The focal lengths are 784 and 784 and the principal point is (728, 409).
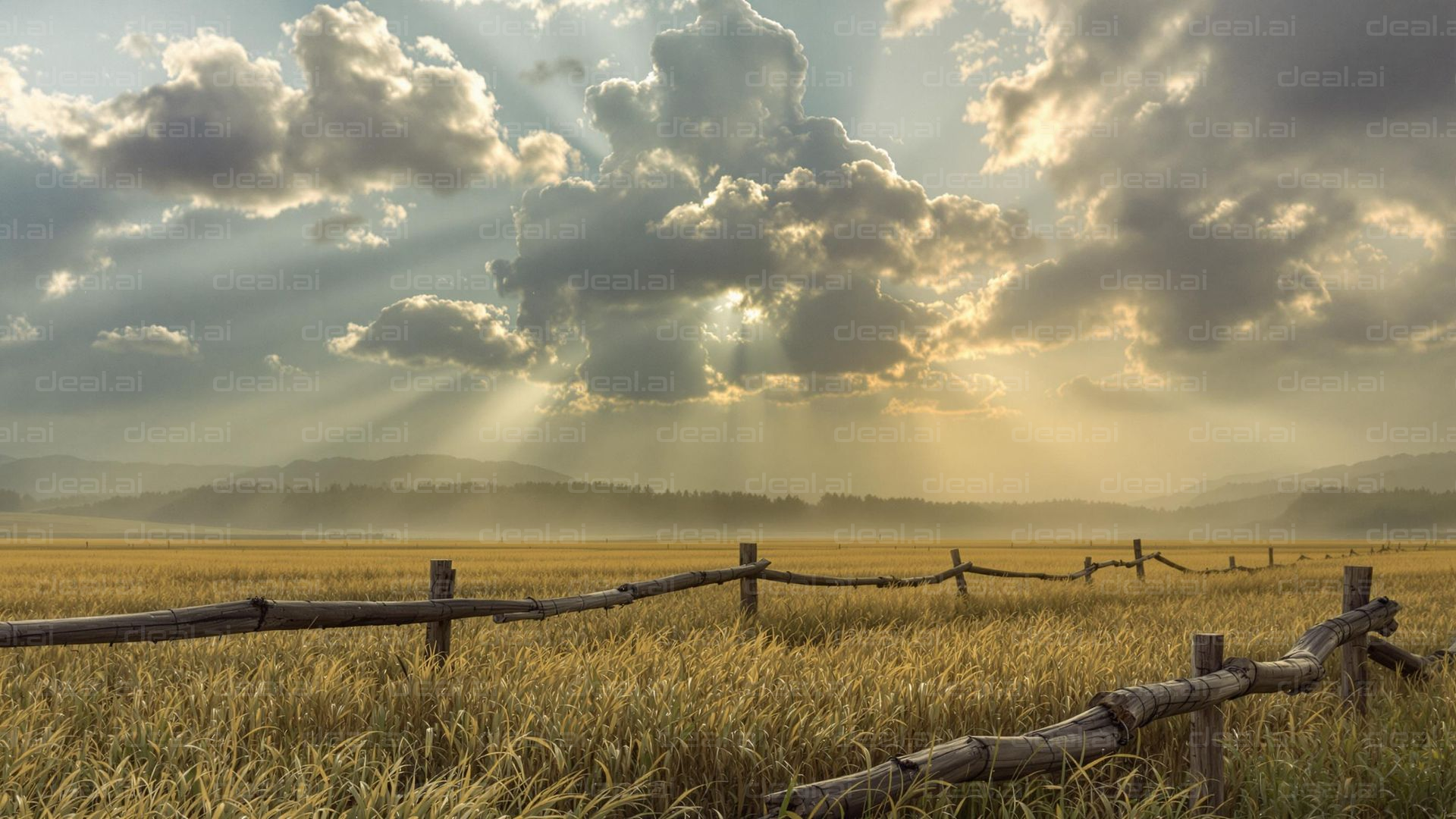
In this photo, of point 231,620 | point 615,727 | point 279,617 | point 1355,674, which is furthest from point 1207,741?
point 231,620

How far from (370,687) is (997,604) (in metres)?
11.0

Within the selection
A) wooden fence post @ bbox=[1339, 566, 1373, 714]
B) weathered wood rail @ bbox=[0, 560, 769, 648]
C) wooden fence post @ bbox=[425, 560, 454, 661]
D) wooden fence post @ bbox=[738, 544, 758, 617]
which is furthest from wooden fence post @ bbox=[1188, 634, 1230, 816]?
→ wooden fence post @ bbox=[738, 544, 758, 617]

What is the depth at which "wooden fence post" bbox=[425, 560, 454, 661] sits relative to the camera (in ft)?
21.0

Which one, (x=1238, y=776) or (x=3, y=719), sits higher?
(x=3, y=719)

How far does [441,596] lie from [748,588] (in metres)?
5.11

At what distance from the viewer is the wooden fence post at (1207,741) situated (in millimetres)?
4062

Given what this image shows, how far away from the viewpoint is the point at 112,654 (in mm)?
7156

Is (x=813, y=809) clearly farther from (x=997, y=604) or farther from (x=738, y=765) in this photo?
(x=997, y=604)

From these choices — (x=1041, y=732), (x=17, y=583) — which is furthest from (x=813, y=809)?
(x=17, y=583)

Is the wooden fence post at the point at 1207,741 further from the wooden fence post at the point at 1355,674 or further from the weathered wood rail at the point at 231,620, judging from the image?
the weathered wood rail at the point at 231,620

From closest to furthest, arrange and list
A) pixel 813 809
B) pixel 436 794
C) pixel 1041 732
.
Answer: pixel 813 809 → pixel 436 794 → pixel 1041 732

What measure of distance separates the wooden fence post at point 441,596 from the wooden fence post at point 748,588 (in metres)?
4.70

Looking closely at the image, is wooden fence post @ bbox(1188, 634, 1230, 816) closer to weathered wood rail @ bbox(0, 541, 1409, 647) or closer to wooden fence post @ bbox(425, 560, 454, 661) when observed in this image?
weathered wood rail @ bbox(0, 541, 1409, 647)

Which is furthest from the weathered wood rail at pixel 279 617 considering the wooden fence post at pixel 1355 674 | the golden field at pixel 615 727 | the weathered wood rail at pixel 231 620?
the wooden fence post at pixel 1355 674
